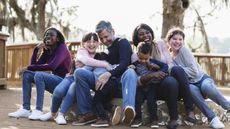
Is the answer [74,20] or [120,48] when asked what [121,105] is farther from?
[74,20]

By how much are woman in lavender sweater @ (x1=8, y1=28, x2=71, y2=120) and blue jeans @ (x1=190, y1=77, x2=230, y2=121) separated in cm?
149

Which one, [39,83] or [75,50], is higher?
[75,50]

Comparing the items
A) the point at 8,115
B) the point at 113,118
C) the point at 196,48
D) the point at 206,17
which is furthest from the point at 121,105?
the point at 206,17

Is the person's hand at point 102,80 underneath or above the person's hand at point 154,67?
underneath

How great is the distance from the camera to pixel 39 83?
5.10m

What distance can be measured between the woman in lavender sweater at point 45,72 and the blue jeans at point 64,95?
18 cm

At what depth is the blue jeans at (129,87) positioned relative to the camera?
14.9ft

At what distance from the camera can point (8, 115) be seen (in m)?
5.30

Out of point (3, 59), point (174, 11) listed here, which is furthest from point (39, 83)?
point (174, 11)

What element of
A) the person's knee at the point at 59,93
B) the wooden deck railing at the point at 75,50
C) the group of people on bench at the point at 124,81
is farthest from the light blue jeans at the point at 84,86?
the wooden deck railing at the point at 75,50

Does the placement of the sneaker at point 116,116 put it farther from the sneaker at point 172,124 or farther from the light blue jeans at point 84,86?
the sneaker at point 172,124

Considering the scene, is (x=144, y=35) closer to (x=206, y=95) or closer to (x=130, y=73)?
(x=130, y=73)

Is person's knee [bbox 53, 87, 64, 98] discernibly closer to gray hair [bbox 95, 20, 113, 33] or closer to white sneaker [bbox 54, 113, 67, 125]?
white sneaker [bbox 54, 113, 67, 125]

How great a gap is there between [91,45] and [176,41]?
0.91m
